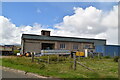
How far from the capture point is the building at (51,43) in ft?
146

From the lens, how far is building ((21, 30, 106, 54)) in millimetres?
44406

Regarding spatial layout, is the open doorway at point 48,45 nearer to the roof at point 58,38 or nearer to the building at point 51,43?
the building at point 51,43

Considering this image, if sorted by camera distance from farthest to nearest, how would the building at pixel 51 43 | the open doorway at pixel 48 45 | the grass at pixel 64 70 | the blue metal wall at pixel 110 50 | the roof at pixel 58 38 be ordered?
the open doorway at pixel 48 45, the roof at pixel 58 38, the building at pixel 51 43, the blue metal wall at pixel 110 50, the grass at pixel 64 70

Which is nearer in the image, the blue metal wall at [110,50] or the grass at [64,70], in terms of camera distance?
the grass at [64,70]

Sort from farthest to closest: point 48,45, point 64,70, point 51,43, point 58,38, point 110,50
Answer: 1. point 48,45
2. point 58,38
3. point 51,43
4. point 110,50
5. point 64,70

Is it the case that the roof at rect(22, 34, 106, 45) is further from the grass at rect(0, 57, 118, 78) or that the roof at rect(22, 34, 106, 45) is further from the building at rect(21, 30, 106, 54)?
the grass at rect(0, 57, 118, 78)

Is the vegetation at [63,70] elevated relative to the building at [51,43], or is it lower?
lower

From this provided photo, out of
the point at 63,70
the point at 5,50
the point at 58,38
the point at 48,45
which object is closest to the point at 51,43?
the point at 48,45

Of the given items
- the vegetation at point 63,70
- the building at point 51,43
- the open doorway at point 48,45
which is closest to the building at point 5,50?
the building at point 51,43

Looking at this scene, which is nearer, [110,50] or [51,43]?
[110,50]

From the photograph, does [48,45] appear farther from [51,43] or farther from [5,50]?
[5,50]

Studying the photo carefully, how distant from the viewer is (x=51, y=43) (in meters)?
48.6

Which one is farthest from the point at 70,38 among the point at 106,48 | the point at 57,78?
the point at 57,78

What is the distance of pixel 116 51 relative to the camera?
44.1 m
